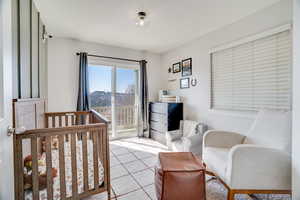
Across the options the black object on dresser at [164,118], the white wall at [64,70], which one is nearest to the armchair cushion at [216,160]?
the black object on dresser at [164,118]

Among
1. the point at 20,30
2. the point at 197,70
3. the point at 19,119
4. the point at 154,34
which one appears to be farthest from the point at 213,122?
the point at 20,30

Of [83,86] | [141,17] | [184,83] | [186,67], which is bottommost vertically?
[83,86]

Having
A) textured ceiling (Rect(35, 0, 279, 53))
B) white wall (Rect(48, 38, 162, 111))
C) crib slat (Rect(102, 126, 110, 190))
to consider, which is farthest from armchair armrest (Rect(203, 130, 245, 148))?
white wall (Rect(48, 38, 162, 111))

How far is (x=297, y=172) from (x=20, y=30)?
2864 millimetres

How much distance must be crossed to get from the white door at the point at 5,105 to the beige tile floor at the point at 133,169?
100 cm

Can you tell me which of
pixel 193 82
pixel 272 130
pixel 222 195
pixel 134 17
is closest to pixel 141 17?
pixel 134 17

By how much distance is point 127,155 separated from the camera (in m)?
2.72

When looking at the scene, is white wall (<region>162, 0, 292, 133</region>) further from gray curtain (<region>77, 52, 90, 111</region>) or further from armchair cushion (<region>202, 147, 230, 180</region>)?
gray curtain (<region>77, 52, 90, 111</region>)

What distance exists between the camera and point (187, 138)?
2396 millimetres

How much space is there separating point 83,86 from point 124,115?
1.33 m

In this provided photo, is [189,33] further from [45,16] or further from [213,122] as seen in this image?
[45,16]

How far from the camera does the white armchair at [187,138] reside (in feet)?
7.79

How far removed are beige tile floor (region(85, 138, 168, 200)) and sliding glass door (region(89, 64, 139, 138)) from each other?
59 cm

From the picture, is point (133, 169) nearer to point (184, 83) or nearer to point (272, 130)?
point (272, 130)
